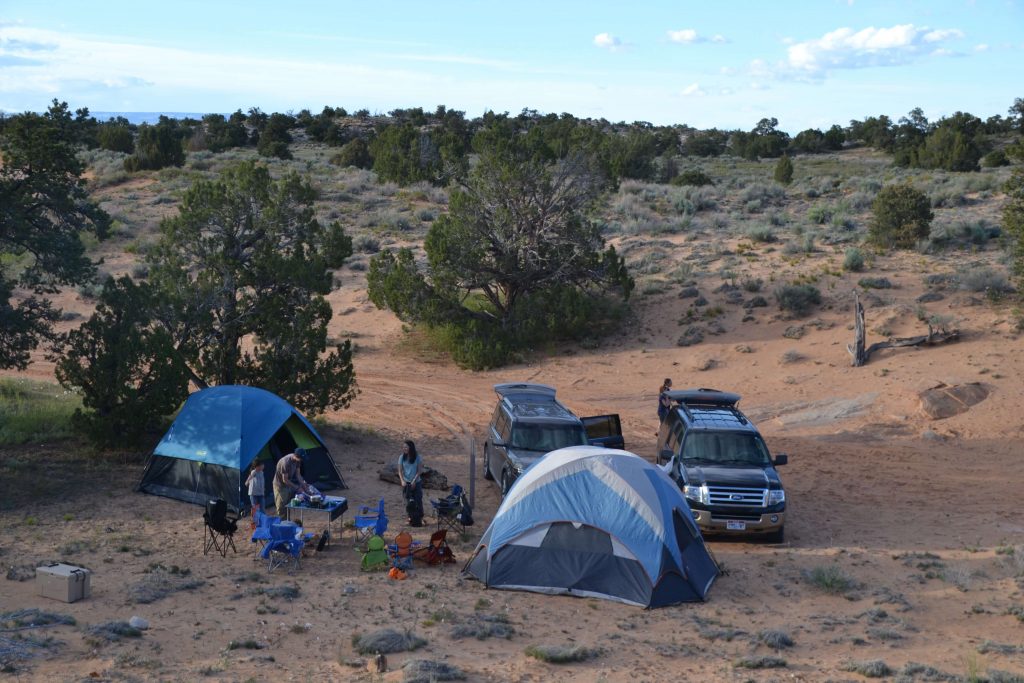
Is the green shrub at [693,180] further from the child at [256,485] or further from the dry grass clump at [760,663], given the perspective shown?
the dry grass clump at [760,663]

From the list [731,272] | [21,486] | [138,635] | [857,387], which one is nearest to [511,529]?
[138,635]

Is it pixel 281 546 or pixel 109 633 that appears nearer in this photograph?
pixel 109 633

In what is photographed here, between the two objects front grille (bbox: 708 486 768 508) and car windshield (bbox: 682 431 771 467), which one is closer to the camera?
front grille (bbox: 708 486 768 508)

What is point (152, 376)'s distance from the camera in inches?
678

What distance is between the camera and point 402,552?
42.6 ft

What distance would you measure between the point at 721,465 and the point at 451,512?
4357 mm

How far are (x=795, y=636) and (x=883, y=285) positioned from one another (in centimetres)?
2022

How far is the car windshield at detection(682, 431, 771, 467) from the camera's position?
15617 mm

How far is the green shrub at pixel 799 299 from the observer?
28.5 metres

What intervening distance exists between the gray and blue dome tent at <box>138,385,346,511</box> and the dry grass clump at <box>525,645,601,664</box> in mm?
6624

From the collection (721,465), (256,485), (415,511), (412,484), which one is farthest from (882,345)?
(256,485)

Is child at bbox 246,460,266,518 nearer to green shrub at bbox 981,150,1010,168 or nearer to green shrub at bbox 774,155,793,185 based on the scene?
green shrub at bbox 774,155,793,185

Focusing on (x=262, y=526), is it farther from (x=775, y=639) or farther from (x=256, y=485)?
(x=775, y=639)

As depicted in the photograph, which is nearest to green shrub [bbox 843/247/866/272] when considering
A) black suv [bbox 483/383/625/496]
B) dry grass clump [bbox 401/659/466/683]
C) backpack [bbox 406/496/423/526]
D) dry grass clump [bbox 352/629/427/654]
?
black suv [bbox 483/383/625/496]
